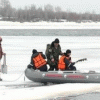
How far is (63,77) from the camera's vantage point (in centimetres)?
847

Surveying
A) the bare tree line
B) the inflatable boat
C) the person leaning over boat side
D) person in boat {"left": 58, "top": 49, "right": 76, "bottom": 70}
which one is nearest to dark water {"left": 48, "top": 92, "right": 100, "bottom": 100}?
the inflatable boat

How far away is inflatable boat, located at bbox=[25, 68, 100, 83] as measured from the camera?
8.48 metres

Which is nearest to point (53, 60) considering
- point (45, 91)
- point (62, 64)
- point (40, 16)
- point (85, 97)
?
point (62, 64)

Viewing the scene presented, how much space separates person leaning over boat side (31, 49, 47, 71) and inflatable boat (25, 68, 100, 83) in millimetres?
175

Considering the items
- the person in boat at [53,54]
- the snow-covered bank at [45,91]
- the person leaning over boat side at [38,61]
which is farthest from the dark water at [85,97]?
the person in boat at [53,54]

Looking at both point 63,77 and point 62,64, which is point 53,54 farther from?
point 63,77

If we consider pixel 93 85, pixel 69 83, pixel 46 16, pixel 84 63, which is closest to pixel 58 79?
pixel 69 83

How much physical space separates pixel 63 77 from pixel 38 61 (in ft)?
2.45

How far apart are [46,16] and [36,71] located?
8775 cm

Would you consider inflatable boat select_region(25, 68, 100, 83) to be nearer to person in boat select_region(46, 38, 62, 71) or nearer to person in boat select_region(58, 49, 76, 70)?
person in boat select_region(58, 49, 76, 70)

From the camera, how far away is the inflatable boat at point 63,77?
848 centimetres

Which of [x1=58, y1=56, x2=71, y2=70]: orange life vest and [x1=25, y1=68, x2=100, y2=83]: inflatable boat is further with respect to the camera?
[x1=58, y1=56, x2=71, y2=70]: orange life vest

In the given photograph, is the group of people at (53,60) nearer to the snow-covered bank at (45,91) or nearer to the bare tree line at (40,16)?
the snow-covered bank at (45,91)

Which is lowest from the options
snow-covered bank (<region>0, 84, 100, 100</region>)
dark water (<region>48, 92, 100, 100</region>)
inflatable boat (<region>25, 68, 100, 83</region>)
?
dark water (<region>48, 92, 100, 100</region>)
